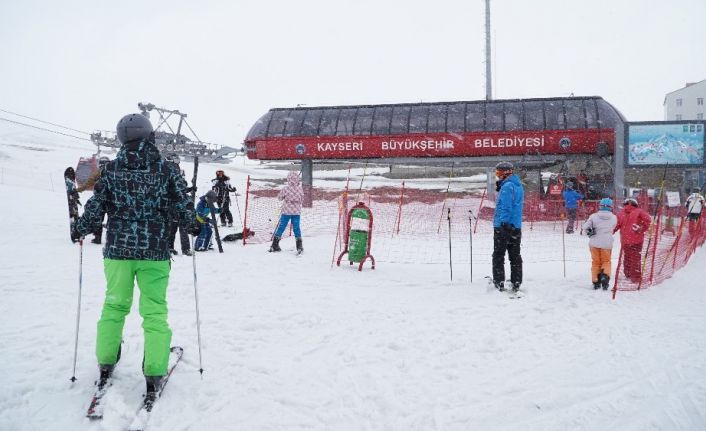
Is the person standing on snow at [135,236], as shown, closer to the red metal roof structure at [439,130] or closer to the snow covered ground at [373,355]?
the snow covered ground at [373,355]

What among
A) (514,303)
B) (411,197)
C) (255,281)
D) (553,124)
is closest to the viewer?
(514,303)

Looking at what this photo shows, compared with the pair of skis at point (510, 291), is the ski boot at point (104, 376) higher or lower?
lower

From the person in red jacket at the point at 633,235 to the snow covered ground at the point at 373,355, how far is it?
726 millimetres

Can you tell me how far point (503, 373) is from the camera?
12.7 feet

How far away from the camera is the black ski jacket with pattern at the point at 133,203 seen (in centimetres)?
319

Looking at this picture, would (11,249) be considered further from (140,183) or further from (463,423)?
(463,423)

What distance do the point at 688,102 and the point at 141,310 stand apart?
74336 mm

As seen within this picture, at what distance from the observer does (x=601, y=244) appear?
696 centimetres

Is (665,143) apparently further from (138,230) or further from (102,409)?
(102,409)

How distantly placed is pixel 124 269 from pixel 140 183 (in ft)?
2.07

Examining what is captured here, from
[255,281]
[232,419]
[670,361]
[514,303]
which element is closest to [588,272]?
[514,303]

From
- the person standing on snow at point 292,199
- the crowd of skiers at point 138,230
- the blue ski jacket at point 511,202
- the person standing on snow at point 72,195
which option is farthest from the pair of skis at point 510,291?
the person standing on snow at point 72,195

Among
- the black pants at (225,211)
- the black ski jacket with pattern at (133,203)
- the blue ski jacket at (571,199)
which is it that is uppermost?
the blue ski jacket at (571,199)

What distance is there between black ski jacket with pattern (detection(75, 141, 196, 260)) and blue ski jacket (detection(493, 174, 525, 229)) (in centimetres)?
473
